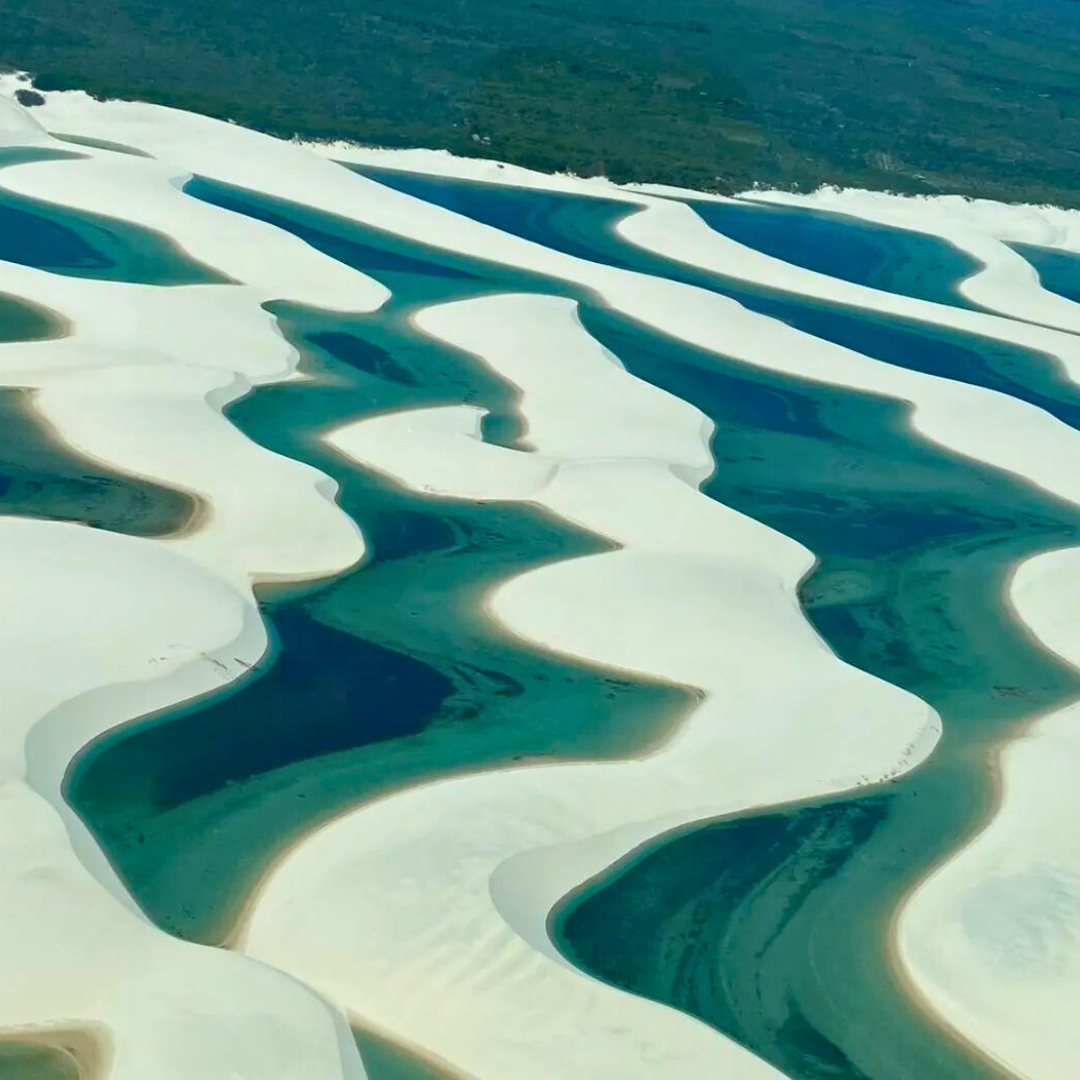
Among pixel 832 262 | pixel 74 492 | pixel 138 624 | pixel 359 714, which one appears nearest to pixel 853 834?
pixel 359 714

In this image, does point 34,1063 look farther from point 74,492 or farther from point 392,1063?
point 74,492

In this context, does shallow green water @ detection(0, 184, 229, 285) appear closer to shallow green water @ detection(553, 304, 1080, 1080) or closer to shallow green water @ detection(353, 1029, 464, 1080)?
shallow green water @ detection(553, 304, 1080, 1080)

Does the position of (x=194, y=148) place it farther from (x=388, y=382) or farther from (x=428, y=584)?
(x=428, y=584)

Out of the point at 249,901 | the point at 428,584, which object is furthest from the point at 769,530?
the point at 249,901

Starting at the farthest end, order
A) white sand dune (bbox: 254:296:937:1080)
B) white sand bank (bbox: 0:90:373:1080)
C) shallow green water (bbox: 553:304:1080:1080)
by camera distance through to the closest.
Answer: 1. shallow green water (bbox: 553:304:1080:1080)
2. white sand dune (bbox: 254:296:937:1080)
3. white sand bank (bbox: 0:90:373:1080)

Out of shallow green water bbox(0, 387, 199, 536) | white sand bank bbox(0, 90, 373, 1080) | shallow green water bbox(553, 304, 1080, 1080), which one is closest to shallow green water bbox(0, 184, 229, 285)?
white sand bank bbox(0, 90, 373, 1080)

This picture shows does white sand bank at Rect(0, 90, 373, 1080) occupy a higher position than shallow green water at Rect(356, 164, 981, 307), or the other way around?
shallow green water at Rect(356, 164, 981, 307)
